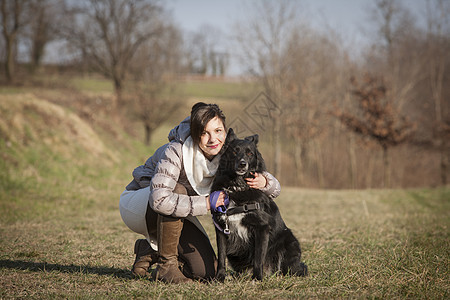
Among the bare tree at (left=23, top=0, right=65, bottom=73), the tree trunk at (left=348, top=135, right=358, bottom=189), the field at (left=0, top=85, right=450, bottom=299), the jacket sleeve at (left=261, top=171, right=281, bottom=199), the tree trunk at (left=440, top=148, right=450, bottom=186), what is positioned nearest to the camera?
the field at (left=0, top=85, right=450, bottom=299)

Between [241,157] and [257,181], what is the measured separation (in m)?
0.26

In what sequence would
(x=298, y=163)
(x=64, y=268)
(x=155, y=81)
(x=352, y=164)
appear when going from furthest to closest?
(x=155, y=81) → (x=298, y=163) → (x=352, y=164) → (x=64, y=268)

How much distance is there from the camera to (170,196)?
297cm

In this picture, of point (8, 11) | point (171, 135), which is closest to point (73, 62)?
point (8, 11)

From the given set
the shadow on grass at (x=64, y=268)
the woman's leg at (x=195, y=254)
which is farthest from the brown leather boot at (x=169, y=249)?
the shadow on grass at (x=64, y=268)

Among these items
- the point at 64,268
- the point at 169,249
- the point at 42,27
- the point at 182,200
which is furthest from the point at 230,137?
the point at 42,27

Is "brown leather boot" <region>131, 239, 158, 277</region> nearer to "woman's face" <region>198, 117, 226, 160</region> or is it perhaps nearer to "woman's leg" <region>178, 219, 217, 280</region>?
"woman's leg" <region>178, 219, 217, 280</region>

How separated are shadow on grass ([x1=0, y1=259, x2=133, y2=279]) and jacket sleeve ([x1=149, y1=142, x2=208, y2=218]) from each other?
876 mm

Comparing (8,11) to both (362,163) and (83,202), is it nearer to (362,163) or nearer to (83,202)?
(83,202)

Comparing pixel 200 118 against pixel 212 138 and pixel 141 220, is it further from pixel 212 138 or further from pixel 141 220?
pixel 141 220

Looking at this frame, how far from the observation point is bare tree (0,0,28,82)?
59.9 feet

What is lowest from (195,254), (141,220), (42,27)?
(195,254)

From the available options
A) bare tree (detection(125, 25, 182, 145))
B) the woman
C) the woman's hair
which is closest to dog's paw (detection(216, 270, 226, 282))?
the woman

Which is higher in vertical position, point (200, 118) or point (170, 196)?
point (200, 118)
